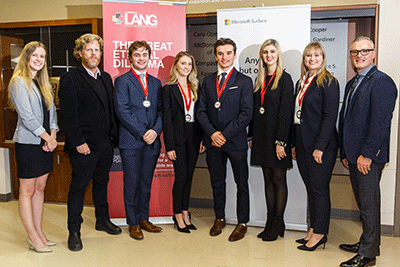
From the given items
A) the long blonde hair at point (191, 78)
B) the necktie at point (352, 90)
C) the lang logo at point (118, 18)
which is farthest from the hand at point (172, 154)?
the necktie at point (352, 90)

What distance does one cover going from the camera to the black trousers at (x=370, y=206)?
2699 mm

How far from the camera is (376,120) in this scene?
258 centimetres

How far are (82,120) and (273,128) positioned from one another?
5.82 feet

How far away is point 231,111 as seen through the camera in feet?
10.7

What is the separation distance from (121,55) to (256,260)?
246 centimetres

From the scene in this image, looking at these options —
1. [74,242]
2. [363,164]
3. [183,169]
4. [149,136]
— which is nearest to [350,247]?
[363,164]

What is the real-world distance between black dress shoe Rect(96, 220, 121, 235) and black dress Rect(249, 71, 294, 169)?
156 centimetres

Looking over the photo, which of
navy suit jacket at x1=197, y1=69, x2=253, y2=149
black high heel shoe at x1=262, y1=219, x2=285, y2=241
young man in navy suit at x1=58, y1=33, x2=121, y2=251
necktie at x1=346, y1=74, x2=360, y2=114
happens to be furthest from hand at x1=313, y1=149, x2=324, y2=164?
young man in navy suit at x1=58, y1=33, x2=121, y2=251

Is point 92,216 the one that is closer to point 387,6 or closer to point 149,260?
point 149,260

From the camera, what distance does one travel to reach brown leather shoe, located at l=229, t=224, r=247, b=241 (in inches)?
130

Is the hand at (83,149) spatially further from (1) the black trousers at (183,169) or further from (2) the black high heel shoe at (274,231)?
(2) the black high heel shoe at (274,231)

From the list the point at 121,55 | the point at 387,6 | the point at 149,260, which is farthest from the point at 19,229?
the point at 387,6

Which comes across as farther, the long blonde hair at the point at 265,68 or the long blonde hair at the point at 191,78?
the long blonde hair at the point at 191,78

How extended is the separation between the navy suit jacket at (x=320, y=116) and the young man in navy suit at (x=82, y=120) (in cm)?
185
